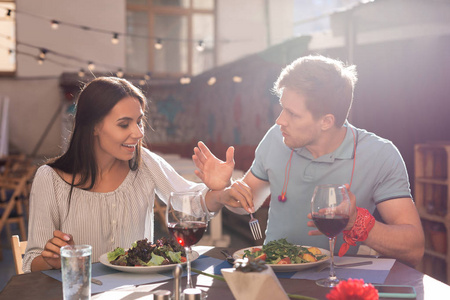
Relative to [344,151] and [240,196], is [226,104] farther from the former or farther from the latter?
[240,196]

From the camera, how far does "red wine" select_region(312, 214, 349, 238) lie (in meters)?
1.34

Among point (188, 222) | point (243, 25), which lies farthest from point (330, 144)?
point (243, 25)

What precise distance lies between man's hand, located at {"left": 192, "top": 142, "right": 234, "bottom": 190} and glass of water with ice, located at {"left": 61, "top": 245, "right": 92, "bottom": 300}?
851mm

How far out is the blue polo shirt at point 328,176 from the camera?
6.61 feet

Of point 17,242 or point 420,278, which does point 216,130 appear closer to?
point 17,242

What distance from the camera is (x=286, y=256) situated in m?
1.52

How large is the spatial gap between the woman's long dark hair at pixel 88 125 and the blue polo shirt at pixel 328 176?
0.75m

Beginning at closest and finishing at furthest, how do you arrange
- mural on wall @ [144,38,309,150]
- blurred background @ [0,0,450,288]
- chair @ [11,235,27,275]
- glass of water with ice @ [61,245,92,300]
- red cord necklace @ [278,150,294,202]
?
glass of water with ice @ [61,245,92,300] → chair @ [11,235,27,275] → red cord necklace @ [278,150,294,202] → blurred background @ [0,0,450,288] → mural on wall @ [144,38,309,150]

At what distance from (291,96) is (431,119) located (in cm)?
316

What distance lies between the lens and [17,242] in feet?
6.46

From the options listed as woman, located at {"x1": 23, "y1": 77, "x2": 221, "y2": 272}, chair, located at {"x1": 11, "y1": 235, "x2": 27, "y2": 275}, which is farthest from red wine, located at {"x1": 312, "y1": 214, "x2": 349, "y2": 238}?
chair, located at {"x1": 11, "y1": 235, "x2": 27, "y2": 275}

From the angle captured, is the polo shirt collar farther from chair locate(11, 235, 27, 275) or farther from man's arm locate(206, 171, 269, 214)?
chair locate(11, 235, 27, 275)

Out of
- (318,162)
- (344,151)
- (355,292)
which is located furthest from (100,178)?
(355,292)

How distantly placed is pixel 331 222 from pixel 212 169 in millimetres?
734
